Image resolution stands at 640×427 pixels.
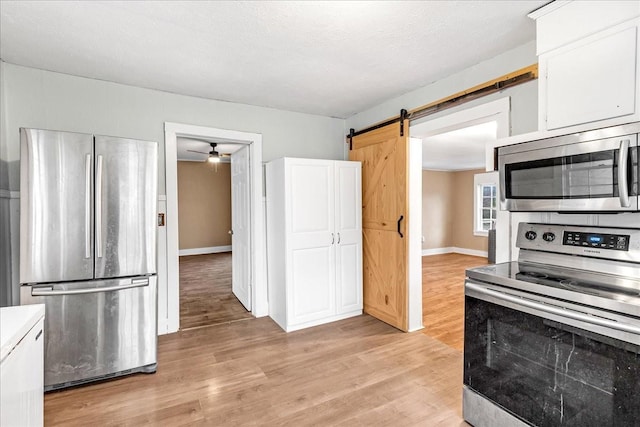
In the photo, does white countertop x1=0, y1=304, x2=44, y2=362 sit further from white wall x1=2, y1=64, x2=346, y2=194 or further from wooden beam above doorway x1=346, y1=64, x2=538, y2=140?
wooden beam above doorway x1=346, y1=64, x2=538, y2=140

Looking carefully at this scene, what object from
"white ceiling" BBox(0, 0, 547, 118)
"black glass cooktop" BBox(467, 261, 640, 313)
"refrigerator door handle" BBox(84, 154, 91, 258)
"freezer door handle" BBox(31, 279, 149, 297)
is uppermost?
"white ceiling" BBox(0, 0, 547, 118)

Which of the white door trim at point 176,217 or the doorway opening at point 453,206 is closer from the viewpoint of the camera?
the doorway opening at point 453,206

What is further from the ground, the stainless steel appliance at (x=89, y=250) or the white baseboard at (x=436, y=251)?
the stainless steel appliance at (x=89, y=250)

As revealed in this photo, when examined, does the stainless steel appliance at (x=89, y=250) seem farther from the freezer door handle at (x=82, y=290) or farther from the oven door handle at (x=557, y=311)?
the oven door handle at (x=557, y=311)

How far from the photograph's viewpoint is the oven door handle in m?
1.21

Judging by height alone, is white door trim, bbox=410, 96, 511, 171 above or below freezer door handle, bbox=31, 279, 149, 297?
above

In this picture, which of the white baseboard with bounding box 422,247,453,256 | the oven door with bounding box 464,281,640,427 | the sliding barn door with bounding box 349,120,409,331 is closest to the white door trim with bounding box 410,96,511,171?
the sliding barn door with bounding box 349,120,409,331

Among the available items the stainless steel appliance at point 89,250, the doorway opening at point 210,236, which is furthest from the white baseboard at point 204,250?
the stainless steel appliance at point 89,250

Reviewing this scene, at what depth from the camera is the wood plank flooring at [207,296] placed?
12.1ft

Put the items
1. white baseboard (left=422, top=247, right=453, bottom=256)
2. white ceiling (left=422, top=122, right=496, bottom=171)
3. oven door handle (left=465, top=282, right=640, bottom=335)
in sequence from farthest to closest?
white baseboard (left=422, top=247, right=453, bottom=256), white ceiling (left=422, top=122, right=496, bottom=171), oven door handle (left=465, top=282, right=640, bottom=335)

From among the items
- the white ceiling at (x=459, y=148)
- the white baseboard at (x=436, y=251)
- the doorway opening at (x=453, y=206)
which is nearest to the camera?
the doorway opening at (x=453, y=206)

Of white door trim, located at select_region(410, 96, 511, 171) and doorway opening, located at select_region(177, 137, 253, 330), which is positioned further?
doorway opening, located at select_region(177, 137, 253, 330)

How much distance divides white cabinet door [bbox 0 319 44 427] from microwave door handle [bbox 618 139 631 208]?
2.57 metres

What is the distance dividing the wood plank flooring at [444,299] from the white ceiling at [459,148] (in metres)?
2.05
